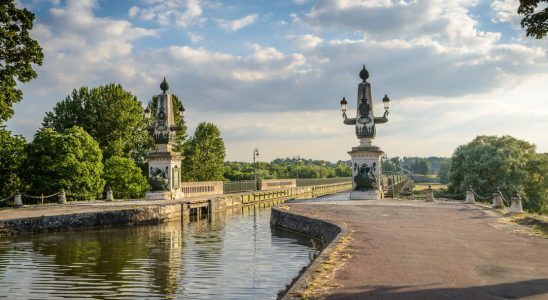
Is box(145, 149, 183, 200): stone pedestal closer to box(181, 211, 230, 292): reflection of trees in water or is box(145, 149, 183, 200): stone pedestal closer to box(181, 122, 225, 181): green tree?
box(181, 211, 230, 292): reflection of trees in water

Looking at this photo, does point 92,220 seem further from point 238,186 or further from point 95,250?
point 238,186

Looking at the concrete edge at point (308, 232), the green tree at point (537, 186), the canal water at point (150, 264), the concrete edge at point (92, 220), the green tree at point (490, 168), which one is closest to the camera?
the concrete edge at point (308, 232)

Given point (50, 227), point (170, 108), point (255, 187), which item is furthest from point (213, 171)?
point (50, 227)

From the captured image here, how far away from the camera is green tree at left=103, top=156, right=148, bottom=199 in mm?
50906

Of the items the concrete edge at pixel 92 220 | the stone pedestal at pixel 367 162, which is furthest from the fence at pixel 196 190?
the stone pedestal at pixel 367 162

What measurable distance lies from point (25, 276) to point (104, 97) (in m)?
46.5

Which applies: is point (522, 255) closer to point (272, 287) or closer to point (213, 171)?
point (272, 287)

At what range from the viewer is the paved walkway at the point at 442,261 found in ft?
31.2

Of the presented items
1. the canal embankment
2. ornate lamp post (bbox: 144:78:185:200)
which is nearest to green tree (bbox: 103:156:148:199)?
ornate lamp post (bbox: 144:78:185:200)

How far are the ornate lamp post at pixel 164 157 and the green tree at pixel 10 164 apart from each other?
10.5m

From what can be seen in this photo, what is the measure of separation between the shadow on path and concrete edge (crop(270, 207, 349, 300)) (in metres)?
1.10

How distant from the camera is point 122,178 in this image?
51094 millimetres

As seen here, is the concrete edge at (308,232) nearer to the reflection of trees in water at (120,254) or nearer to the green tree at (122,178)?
the reflection of trees in water at (120,254)

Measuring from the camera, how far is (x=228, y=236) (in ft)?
88.4
